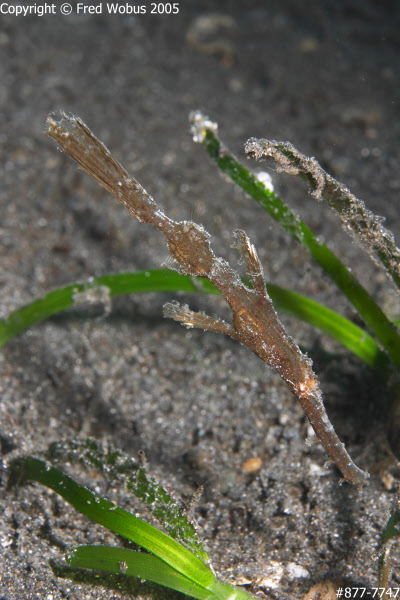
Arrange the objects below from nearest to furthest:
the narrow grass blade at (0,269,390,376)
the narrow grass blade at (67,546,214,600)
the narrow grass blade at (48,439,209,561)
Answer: the narrow grass blade at (67,546,214,600) → the narrow grass blade at (48,439,209,561) → the narrow grass blade at (0,269,390,376)

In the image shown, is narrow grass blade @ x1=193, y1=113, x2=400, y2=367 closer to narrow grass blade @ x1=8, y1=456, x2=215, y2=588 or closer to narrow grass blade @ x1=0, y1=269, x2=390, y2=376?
narrow grass blade @ x1=0, y1=269, x2=390, y2=376

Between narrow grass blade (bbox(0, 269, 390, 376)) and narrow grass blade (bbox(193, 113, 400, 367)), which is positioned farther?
narrow grass blade (bbox(0, 269, 390, 376))

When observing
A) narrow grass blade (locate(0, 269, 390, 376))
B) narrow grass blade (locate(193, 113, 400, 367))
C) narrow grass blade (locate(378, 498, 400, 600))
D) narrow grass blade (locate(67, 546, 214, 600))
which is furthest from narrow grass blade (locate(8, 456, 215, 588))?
narrow grass blade (locate(193, 113, 400, 367))

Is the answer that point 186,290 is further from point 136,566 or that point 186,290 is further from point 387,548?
point 387,548

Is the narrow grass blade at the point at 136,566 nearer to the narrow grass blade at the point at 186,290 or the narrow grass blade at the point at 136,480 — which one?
the narrow grass blade at the point at 136,480

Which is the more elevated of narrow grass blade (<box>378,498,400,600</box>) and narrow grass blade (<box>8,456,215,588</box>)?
narrow grass blade (<box>378,498,400,600</box>)

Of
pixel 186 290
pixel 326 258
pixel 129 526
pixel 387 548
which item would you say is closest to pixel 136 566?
pixel 129 526

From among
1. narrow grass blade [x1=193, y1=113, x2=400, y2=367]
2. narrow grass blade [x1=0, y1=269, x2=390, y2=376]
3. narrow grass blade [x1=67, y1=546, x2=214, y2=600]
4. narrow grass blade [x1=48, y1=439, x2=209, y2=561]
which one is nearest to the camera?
narrow grass blade [x1=67, y1=546, x2=214, y2=600]

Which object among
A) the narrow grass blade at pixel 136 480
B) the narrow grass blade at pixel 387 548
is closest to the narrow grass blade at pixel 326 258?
the narrow grass blade at pixel 387 548
